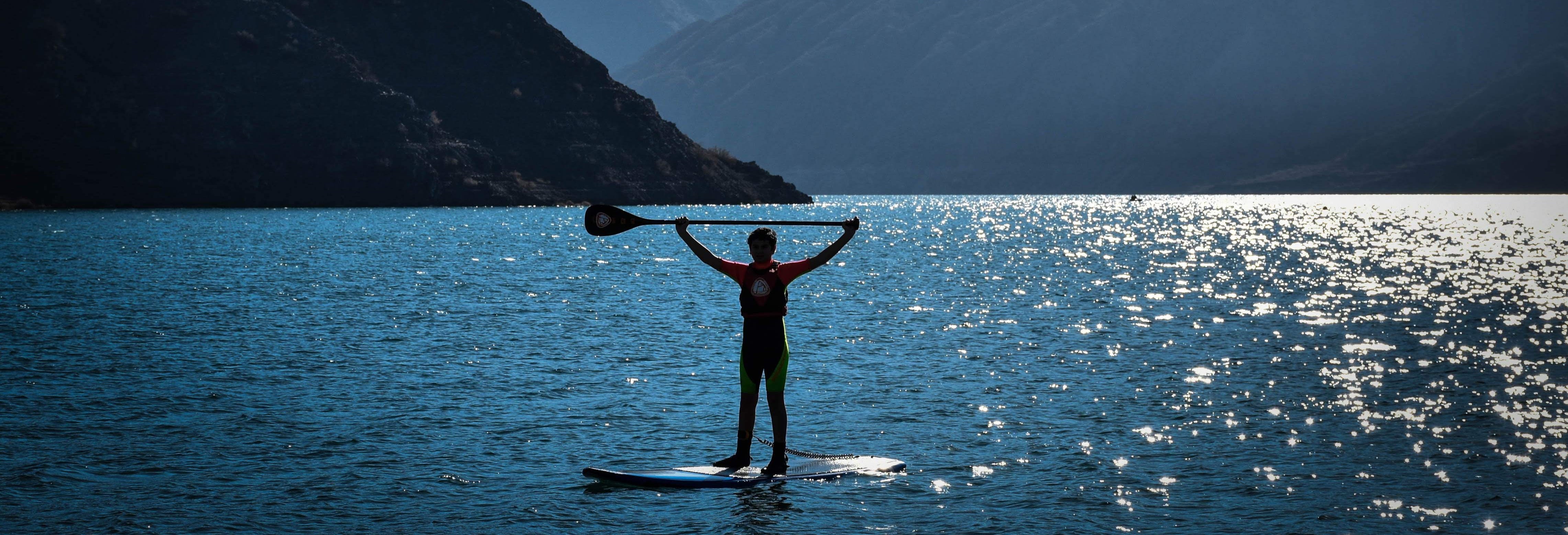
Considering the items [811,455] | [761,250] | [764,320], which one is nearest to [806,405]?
[811,455]

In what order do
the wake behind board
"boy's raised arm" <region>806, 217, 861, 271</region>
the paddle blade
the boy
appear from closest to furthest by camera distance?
1. "boy's raised arm" <region>806, 217, 861, 271</region>
2. the boy
3. the wake behind board
4. the paddle blade

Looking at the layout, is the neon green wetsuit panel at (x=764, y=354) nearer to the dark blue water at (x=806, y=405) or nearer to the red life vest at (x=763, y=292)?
the red life vest at (x=763, y=292)

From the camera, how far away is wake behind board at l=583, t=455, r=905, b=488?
54.5 feet

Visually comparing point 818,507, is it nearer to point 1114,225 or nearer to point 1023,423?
point 1023,423

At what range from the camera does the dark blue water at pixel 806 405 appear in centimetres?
1578

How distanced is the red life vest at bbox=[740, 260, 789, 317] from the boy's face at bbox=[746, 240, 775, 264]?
100 mm

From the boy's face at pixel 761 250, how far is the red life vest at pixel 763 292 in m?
0.10

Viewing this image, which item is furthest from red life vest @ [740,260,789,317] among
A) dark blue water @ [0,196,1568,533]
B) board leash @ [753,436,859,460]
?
board leash @ [753,436,859,460]

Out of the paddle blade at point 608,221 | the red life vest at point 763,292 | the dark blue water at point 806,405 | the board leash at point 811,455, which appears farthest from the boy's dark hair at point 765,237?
the board leash at point 811,455

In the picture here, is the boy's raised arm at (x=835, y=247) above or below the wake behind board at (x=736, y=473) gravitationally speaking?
above

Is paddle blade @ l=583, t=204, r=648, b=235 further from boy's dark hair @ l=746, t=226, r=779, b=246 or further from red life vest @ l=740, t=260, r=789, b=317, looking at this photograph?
boy's dark hair @ l=746, t=226, r=779, b=246

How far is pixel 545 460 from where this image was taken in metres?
18.5

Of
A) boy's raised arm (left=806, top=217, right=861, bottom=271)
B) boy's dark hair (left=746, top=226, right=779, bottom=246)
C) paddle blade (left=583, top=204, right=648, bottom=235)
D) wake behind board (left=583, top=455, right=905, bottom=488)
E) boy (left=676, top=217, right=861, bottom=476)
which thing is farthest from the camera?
paddle blade (left=583, top=204, right=648, bottom=235)

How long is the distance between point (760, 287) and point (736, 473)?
8.25 ft
